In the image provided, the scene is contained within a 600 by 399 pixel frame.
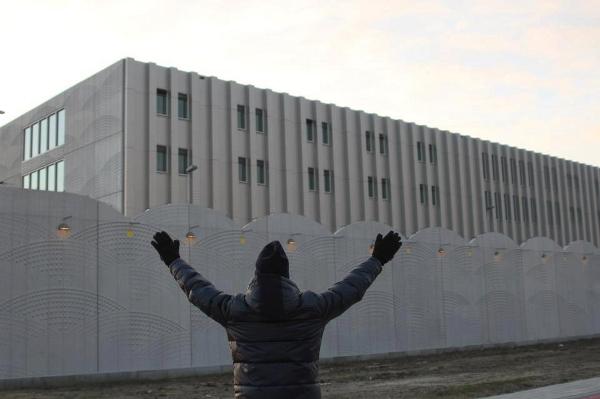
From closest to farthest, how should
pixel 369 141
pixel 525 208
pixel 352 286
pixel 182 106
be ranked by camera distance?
pixel 352 286, pixel 182 106, pixel 369 141, pixel 525 208

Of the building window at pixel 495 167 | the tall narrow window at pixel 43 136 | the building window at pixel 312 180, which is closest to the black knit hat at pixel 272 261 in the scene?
the building window at pixel 312 180

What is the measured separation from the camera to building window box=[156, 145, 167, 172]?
4066 cm

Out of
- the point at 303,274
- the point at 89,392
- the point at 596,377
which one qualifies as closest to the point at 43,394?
→ the point at 89,392

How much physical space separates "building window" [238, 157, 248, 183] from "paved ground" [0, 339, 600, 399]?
58.8ft

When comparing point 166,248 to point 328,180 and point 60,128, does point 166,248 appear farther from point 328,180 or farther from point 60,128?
point 328,180

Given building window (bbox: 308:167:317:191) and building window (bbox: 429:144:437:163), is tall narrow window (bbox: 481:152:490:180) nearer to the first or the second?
building window (bbox: 429:144:437:163)

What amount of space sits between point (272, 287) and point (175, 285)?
67.6 feet

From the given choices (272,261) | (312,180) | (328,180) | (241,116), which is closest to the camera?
(272,261)

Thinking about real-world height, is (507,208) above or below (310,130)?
below

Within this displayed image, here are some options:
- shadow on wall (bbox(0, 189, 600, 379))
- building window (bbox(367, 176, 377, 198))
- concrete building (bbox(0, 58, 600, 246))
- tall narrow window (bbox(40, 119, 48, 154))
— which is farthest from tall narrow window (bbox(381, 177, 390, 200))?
tall narrow window (bbox(40, 119, 48, 154))

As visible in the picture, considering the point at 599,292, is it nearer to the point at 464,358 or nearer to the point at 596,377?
the point at 464,358

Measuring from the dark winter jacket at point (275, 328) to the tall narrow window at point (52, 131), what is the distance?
43.2m

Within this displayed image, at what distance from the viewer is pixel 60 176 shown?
44344 mm

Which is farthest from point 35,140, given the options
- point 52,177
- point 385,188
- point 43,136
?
point 385,188
